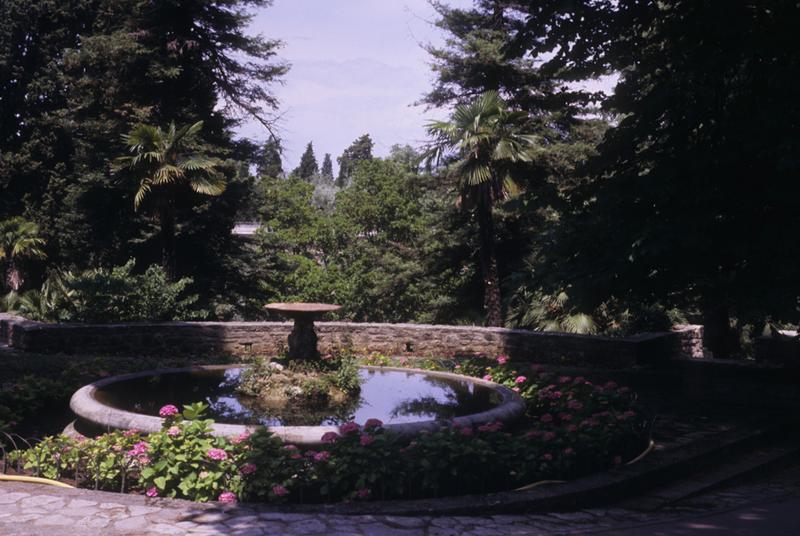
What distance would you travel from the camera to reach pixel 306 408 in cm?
834

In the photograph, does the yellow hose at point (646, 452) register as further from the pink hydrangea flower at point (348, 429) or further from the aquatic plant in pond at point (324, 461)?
the pink hydrangea flower at point (348, 429)

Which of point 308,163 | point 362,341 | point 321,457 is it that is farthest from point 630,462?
point 308,163

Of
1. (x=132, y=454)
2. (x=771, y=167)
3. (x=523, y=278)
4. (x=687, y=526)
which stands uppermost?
(x=771, y=167)

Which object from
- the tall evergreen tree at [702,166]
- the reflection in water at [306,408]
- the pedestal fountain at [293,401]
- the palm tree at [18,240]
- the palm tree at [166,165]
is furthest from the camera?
the palm tree at [18,240]

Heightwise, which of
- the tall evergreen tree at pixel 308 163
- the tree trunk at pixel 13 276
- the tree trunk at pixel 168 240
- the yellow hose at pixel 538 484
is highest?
the tall evergreen tree at pixel 308 163

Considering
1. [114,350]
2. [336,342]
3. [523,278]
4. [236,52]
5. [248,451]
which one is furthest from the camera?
[236,52]

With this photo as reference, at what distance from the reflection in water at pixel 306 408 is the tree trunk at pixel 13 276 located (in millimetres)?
19605

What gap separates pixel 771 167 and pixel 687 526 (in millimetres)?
3692

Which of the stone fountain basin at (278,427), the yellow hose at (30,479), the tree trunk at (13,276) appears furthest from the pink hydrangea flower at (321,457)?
the tree trunk at (13,276)

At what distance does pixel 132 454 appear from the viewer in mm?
5797

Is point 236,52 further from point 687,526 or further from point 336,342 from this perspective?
point 687,526

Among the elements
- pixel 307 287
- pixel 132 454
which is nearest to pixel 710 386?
pixel 132 454

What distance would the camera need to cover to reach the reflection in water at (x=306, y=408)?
7.87 m

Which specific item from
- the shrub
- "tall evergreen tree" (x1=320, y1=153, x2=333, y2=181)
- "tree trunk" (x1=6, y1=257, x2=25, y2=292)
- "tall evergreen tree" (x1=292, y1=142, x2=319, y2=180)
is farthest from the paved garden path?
"tall evergreen tree" (x1=320, y1=153, x2=333, y2=181)
